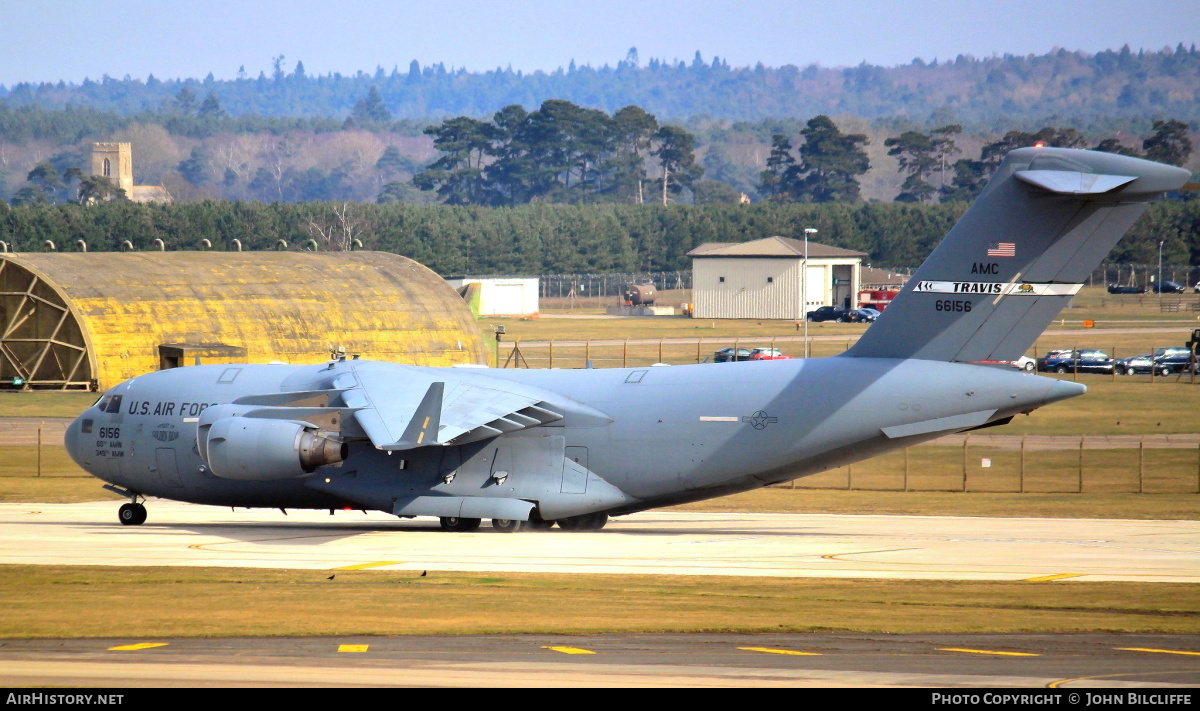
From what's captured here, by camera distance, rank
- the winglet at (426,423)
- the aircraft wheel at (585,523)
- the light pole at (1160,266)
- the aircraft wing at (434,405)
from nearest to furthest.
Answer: the winglet at (426,423)
the aircraft wing at (434,405)
the aircraft wheel at (585,523)
the light pole at (1160,266)

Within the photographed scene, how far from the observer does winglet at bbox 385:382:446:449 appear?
72.8 feet

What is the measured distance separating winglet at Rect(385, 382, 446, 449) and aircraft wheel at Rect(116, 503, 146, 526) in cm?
741

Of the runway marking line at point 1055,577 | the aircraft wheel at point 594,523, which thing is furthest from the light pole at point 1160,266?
the runway marking line at point 1055,577

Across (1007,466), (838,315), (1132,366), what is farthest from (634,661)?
(838,315)

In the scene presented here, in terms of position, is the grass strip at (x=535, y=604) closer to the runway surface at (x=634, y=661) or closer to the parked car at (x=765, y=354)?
the runway surface at (x=634, y=661)

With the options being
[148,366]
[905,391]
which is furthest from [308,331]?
[905,391]

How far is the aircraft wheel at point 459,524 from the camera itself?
24.8m

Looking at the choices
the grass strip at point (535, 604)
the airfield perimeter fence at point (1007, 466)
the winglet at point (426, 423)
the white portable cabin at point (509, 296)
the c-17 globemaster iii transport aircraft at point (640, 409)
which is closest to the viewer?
the grass strip at point (535, 604)

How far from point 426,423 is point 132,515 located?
791 centimetres

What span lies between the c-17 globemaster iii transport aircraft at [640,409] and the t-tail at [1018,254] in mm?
26

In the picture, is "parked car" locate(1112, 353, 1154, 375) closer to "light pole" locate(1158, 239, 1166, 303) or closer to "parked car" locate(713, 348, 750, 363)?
"parked car" locate(713, 348, 750, 363)

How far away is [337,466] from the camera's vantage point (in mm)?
24438

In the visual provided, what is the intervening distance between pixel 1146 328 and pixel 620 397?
253 ft

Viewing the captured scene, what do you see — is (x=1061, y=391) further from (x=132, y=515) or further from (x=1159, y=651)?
(x=132, y=515)
